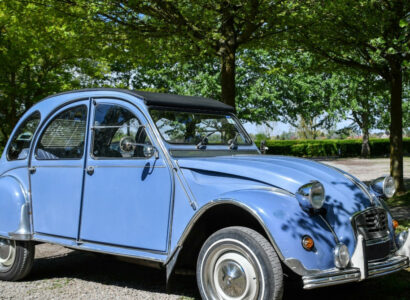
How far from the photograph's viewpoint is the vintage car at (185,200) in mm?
3742

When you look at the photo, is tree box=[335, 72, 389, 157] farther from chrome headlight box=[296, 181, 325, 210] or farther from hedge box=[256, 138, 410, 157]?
chrome headlight box=[296, 181, 325, 210]

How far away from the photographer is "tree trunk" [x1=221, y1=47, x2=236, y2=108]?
9.51 metres

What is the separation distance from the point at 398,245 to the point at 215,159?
185cm

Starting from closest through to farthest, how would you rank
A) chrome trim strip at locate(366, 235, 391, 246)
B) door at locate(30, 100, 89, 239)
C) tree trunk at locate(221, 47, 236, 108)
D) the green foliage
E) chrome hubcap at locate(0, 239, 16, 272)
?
chrome trim strip at locate(366, 235, 391, 246) < door at locate(30, 100, 89, 239) < chrome hubcap at locate(0, 239, 16, 272) < tree trunk at locate(221, 47, 236, 108) < the green foliage

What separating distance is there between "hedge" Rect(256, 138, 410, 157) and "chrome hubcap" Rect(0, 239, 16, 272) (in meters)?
32.5

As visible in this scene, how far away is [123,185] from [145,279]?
1.44 m

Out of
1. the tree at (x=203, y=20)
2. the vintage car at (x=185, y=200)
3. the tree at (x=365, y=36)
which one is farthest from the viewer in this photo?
the tree at (x=365, y=36)

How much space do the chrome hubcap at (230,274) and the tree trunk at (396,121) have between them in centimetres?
920

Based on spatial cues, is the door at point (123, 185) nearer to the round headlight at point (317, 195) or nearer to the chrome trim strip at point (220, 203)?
the chrome trim strip at point (220, 203)

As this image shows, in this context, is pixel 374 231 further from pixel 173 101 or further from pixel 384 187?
pixel 173 101

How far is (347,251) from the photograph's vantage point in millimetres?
3725

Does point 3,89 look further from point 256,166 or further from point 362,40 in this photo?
point 256,166

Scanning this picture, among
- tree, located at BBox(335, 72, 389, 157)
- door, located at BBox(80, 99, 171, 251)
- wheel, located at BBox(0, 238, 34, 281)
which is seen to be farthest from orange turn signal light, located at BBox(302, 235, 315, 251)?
tree, located at BBox(335, 72, 389, 157)

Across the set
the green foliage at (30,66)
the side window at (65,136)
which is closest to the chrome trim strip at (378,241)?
the side window at (65,136)
